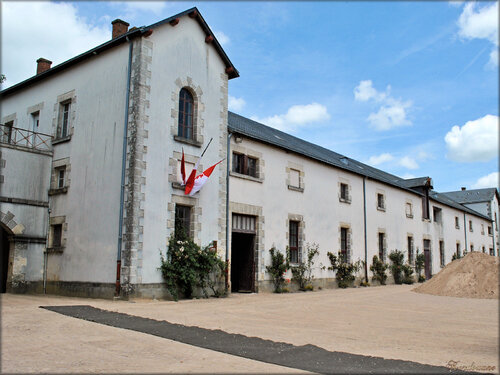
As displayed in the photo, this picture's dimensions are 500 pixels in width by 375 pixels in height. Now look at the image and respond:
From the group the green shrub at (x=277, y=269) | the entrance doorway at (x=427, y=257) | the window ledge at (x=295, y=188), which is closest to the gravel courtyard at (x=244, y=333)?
the green shrub at (x=277, y=269)

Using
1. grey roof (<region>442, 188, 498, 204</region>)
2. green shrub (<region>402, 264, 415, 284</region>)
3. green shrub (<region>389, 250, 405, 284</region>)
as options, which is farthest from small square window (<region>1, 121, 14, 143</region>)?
grey roof (<region>442, 188, 498, 204</region>)

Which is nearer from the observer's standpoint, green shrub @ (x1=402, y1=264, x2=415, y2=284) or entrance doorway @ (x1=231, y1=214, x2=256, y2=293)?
entrance doorway @ (x1=231, y1=214, x2=256, y2=293)

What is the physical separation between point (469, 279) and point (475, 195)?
33801 mm

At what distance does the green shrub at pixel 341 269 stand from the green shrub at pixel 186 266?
741cm

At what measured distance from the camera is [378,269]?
2234 centimetres

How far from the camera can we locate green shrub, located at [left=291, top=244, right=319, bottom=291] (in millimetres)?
17000

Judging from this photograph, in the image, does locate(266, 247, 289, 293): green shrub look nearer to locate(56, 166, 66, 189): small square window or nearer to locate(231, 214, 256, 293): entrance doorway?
locate(231, 214, 256, 293): entrance doorway

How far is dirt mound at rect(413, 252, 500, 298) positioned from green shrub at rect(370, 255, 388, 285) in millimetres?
4795

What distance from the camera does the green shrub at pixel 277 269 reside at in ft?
52.3

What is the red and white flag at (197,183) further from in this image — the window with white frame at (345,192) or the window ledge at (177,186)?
the window with white frame at (345,192)

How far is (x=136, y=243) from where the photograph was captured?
1159cm

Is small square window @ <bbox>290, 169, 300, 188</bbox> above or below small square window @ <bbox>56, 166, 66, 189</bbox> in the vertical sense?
above

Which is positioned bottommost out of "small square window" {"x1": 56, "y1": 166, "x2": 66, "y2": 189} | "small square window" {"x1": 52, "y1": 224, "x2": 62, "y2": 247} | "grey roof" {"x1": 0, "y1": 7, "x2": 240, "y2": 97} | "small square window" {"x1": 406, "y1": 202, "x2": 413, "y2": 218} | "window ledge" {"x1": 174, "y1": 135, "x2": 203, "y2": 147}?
"small square window" {"x1": 52, "y1": 224, "x2": 62, "y2": 247}

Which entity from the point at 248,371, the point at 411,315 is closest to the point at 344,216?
the point at 411,315
